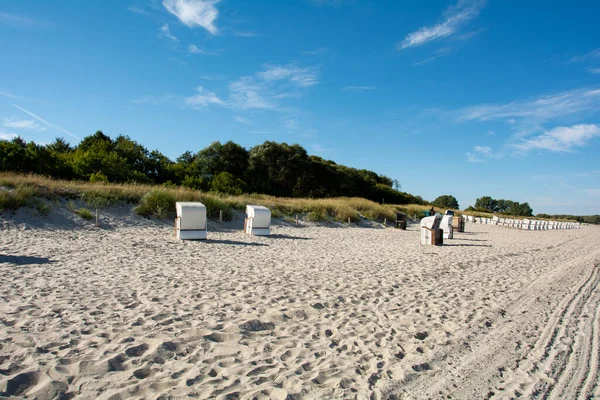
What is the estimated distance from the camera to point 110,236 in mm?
11930

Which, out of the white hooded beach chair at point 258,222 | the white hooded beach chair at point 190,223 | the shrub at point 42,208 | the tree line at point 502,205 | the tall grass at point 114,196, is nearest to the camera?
the white hooded beach chair at point 190,223

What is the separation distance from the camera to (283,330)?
4328 millimetres

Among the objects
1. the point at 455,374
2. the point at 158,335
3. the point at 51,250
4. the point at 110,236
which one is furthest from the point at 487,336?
the point at 110,236

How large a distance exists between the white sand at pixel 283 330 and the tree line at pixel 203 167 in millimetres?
17102

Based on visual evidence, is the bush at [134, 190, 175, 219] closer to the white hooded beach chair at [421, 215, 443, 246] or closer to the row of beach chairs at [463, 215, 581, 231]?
the white hooded beach chair at [421, 215, 443, 246]

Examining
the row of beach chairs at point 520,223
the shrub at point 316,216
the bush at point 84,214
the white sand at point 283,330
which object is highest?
the row of beach chairs at point 520,223

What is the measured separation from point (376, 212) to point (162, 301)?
23.4 m

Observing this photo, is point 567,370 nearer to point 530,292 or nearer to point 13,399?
point 530,292

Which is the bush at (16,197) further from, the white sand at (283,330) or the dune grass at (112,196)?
the white sand at (283,330)

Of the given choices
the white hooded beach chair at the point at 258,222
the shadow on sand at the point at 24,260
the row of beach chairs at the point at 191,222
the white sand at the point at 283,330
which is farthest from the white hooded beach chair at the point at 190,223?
the shadow on sand at the point at 24,260

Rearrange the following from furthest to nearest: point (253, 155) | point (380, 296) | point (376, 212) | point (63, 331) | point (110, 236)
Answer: point (253, 155) → point (376, 212) → point (110, 236) → point (380, 296) → point (63, 331)

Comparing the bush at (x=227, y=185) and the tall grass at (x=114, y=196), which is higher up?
the bush at (x=227, y=185)

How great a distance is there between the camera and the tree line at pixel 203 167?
903 inches

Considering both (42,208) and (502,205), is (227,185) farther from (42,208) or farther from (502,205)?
(502,205)
